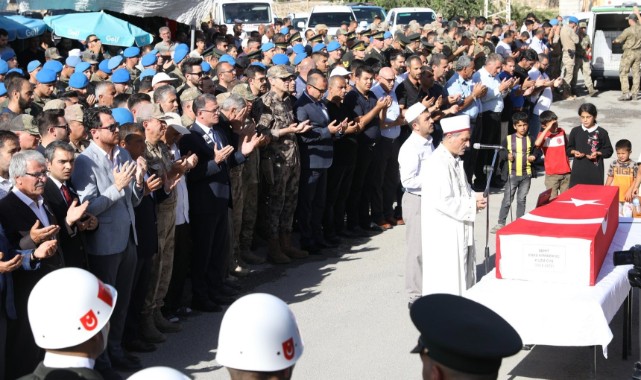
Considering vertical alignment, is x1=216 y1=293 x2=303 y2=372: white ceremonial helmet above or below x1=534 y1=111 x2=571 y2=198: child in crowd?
above

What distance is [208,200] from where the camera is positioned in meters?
9.20

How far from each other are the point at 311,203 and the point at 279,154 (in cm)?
91

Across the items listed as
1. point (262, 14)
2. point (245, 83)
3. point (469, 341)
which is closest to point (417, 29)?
point (262, 14)

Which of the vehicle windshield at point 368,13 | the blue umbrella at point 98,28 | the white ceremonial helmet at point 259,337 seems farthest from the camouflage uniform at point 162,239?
the vehicle windshield at point 368,13

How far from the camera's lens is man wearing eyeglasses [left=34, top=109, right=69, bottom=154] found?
7.66m

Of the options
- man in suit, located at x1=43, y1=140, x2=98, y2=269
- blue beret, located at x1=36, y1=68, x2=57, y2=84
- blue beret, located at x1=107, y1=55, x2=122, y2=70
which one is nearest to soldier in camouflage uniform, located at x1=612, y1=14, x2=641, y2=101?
blue beret, located at x1=107, y1=55, x2=122, y2=70

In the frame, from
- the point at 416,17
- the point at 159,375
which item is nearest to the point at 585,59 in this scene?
the point at 416,17

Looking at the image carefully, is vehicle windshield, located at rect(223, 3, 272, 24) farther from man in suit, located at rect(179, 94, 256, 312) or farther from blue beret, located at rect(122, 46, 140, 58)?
man in suit, located at rect(179, 94, 256, 312)

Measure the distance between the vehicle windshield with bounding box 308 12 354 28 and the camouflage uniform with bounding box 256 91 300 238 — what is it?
1676 centimetres

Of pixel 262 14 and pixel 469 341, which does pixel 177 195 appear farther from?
pixel 262 14

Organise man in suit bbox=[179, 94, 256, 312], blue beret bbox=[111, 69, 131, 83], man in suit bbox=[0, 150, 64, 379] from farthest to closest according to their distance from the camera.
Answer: blue beret bbox=[111, 69, 131, 83], man in suit bbox=[179, 94, 256, 312], man in suit bbox=[0, 150, 64, 379]

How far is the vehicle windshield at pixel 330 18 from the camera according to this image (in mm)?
27500

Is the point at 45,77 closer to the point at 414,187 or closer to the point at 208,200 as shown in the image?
the point at 208,200

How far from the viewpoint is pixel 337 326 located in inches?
351
